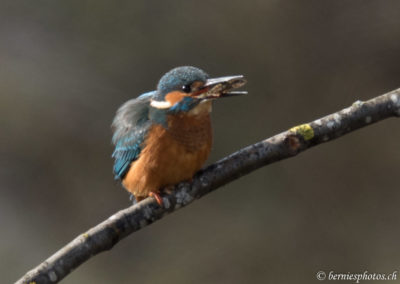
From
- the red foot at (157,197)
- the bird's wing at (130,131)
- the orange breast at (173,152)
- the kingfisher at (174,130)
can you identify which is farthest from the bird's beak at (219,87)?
the red foot at (157,197)

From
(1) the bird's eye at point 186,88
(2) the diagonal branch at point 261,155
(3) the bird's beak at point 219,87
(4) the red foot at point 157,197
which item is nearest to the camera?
(2) the diagonal branch at point 261,155

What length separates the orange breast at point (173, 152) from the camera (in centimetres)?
261

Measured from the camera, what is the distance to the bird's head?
259 cm

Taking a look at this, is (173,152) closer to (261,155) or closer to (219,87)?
(219,87)

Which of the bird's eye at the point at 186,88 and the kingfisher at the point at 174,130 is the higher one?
the bird's eye at the point at 186,88

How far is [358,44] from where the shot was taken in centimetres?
453

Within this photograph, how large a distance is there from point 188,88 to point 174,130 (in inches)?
7.5

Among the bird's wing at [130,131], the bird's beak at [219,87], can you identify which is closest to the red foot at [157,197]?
the bird's wing at [130,131]

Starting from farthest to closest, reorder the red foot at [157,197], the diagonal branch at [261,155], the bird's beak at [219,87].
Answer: the bird's beak at [219,87]
the red foot at [157,197]
the diagonal branch at [261,155]

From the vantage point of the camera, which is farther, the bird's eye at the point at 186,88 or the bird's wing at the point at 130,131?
the bird's wing at the point at 130,131

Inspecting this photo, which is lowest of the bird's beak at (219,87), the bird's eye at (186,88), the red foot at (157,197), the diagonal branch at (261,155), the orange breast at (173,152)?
the diagonal branch at (261,155)

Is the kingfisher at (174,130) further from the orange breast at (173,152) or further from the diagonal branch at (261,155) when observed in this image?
the diagonal branch at (261,155)

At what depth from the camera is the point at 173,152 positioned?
266 cm

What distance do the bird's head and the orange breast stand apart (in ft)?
0.18
